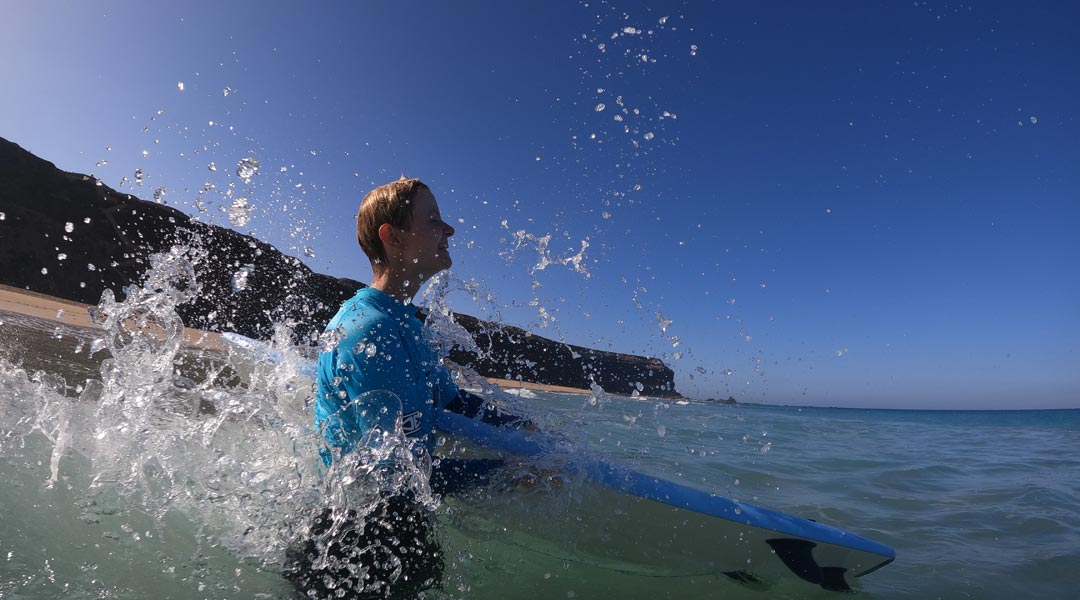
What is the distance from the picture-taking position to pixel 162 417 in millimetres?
2352

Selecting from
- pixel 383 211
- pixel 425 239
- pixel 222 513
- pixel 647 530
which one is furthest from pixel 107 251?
pixel 647 530

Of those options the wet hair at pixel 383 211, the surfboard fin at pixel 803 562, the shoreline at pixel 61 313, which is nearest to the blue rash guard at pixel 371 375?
the wet hair at pixel 383 211

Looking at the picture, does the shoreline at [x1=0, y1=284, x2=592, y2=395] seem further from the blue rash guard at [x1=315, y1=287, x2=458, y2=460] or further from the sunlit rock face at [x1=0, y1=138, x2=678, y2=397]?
the sunlit rock face at [x1=0, y1=138, x2=678, y2=397]

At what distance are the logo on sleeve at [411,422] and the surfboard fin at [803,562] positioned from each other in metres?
1.83

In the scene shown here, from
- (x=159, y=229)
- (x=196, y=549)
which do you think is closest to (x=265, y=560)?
(x=196, y=549)

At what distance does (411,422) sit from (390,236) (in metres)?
0.76

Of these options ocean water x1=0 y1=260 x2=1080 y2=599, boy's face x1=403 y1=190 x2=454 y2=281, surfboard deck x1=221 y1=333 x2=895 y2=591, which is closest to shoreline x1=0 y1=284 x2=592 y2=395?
ocean water x1=0 y1=260 x2=1080 y2=599

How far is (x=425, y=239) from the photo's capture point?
207 cm

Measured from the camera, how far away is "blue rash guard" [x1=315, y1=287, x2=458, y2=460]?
163 centimetres

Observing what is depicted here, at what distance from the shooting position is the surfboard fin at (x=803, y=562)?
2461 mm

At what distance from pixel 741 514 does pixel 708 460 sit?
3.70 m

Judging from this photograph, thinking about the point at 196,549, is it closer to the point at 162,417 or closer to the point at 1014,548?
the point at 162,417

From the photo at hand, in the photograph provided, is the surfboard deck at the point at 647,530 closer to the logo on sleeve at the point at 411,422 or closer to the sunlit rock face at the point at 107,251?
the logo on sleeve at the point at 411,422

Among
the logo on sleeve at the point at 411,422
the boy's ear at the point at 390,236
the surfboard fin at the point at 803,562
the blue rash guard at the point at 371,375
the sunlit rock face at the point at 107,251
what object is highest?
the sunlit rock face at the point at 107,251
